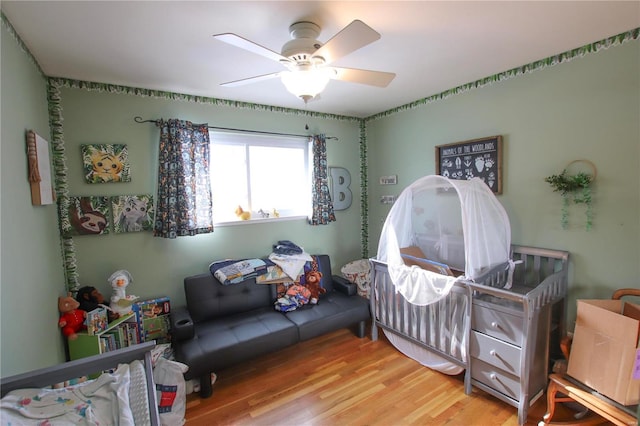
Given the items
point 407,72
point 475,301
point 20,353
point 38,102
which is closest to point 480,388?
point 475,301

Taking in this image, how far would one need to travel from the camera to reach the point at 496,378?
209 centimetres

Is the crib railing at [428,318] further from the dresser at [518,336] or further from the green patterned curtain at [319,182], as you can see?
the green patterned curtain at [319,182]

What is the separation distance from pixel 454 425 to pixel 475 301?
0.82 meters

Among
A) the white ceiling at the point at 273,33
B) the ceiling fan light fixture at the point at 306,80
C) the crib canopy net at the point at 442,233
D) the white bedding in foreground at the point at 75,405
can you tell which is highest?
the white ceiling at the point at 273,33

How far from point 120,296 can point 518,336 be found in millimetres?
3022

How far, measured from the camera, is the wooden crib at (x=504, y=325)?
1947 mm

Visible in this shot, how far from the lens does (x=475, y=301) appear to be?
2174 millimetres

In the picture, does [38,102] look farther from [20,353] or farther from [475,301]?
[475,301]

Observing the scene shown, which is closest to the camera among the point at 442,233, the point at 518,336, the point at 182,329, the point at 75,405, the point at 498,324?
the point at 75,405

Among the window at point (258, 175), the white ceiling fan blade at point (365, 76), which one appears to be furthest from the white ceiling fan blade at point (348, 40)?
the window at point (258, 175)

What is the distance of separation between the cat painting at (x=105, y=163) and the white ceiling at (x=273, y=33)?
22.0 inches

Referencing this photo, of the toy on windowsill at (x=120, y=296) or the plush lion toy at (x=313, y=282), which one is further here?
the plush lion toy at (x=313, y=282)

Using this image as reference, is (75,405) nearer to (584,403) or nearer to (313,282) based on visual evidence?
(313,282)

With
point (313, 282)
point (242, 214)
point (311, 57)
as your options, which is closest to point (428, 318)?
point (313, 282)
